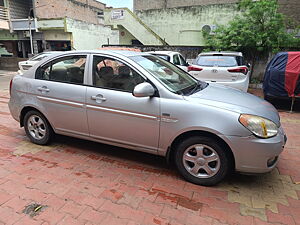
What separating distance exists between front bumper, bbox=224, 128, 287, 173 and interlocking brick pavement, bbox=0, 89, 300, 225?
36 centimetres

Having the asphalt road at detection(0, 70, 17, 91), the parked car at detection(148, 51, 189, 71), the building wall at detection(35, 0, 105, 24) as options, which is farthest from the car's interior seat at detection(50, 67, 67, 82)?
the building wall at detection(35, 0, 105, 24)

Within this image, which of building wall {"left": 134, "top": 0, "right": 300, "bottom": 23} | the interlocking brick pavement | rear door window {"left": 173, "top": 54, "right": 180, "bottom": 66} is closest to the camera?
the interlocking brick pavement

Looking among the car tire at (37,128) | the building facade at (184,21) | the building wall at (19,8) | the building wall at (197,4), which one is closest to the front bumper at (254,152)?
the car tire at (37,128)

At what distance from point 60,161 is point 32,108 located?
3.66 ft

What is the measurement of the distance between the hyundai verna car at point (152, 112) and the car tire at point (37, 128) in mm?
18

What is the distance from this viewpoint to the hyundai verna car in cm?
263

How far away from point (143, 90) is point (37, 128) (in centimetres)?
227

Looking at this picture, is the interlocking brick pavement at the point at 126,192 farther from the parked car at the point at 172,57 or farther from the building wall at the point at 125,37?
the building wall at the point at 125,37

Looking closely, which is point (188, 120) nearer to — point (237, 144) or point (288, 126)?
point (237, 144)

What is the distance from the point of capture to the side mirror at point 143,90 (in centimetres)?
280

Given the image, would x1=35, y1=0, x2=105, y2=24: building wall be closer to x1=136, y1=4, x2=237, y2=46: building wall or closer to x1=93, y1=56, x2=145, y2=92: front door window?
x1=136, y1=4, x2=237, y2=46: building wall

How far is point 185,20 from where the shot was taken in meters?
15.5

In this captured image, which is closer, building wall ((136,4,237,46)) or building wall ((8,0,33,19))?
building wall ((136,4,237,46))

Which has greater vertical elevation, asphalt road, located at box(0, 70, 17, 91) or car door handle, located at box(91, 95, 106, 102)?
car door handle, located at box(91, 95, 106, 102)
